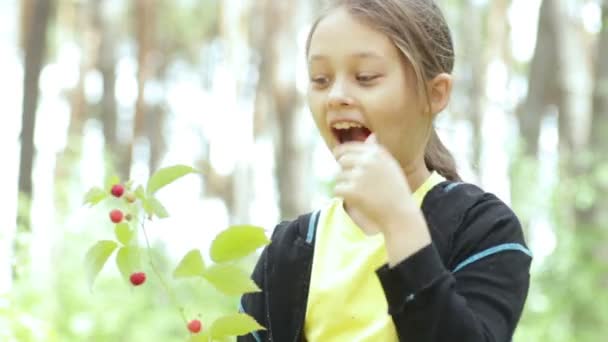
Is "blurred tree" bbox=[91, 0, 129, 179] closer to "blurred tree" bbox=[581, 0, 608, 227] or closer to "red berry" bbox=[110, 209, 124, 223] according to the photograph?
"blurred tree" bbox=[581, 0, 608, 227]

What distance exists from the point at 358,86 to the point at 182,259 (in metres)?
0.39

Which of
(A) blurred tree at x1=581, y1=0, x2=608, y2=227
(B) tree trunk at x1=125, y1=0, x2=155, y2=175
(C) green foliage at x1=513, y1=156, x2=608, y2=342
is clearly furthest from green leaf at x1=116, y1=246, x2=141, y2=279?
(B) tree trunk at x1=125, y1=0, x2=155, y2=175

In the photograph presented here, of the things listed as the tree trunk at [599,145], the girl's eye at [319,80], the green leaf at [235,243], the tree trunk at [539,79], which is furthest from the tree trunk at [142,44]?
the green leaf at [235,243]

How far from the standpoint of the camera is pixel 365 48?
190cm

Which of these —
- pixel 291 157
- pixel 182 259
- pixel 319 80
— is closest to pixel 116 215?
pixel 182 259

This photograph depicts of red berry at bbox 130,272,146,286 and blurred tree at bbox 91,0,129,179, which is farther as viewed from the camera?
blurred tree at bbox 91,0,129,179

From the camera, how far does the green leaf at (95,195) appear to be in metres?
1.92

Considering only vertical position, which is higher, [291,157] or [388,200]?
[388,200]

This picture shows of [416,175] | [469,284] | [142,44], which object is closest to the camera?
[469,284]

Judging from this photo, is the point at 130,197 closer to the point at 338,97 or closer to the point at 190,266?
the point at 190,266

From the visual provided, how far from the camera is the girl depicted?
1699mm

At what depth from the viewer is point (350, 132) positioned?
6.32 ft

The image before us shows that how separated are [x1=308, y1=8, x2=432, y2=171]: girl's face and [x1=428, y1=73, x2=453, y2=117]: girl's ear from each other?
0.04 meters

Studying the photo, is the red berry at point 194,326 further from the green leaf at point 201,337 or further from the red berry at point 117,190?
the red berry at point 117,190
